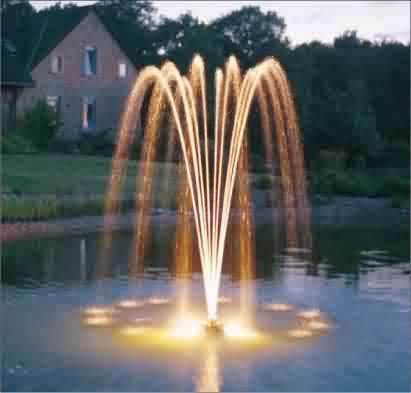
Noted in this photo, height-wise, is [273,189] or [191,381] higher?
[273,189]

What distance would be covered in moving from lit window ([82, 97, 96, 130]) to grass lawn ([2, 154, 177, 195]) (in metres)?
7.17

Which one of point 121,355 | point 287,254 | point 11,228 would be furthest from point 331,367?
point 11,228

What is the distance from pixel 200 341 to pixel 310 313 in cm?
262

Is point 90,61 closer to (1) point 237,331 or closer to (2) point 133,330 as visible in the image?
(2) point 133,330

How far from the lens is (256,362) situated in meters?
10.3

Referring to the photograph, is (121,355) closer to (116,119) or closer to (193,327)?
(193,327)

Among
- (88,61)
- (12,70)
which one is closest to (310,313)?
(12,70)

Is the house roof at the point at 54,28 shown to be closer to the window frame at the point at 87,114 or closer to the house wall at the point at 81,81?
the house wall at the point at 81,81

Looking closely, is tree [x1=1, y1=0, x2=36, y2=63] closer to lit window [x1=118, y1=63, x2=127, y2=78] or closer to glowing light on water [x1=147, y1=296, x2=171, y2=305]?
lit window [x1=118, y1=63, x2=127, y2=78]

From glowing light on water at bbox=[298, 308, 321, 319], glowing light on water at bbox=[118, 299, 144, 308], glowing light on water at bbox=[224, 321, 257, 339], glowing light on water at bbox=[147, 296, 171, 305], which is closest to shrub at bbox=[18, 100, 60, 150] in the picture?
glowing light on water at bbox=[147, 296, 171, 305]

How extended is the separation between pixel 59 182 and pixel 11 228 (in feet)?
26.0

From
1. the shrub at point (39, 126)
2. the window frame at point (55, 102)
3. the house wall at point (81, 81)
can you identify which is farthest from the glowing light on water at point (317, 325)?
the window frame at point (55, 102)

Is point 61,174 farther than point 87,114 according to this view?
No

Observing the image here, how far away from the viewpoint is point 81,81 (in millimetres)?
44250
